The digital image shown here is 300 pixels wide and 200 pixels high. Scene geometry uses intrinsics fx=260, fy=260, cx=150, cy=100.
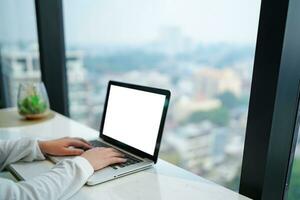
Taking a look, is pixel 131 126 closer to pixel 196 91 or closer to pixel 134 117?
pixel 134 117

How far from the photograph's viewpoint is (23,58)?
7.53ft

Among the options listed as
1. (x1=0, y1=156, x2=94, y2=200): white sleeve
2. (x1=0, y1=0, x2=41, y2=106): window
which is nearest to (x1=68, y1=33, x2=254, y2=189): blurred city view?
(x1=0, y1=156, x2=94, y2=200): white sleeve

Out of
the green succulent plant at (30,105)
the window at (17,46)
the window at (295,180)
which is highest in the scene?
the window at (17,46)

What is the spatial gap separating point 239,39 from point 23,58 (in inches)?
75.6

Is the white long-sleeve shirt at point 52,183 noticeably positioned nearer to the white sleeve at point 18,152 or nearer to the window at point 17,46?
the white sleeve at point 18,152

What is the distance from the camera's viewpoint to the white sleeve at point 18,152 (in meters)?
0.98

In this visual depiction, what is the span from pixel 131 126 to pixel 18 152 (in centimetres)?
44

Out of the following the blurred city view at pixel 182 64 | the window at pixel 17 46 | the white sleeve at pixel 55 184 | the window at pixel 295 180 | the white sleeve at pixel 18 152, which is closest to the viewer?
the white sleeve at pixel 55 184

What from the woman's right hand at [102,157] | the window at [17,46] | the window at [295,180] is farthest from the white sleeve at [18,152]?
the window at [17,46]

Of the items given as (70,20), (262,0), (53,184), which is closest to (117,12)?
(70,20)

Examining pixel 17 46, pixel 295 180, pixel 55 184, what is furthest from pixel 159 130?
pixel 17 46

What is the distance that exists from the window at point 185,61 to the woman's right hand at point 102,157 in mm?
253

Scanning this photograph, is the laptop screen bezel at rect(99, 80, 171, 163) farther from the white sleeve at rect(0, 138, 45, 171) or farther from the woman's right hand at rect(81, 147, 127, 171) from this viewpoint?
the white sleeve at rect(0, 138, 45, 171)

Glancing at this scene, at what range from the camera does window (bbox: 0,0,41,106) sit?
2.08 meters
